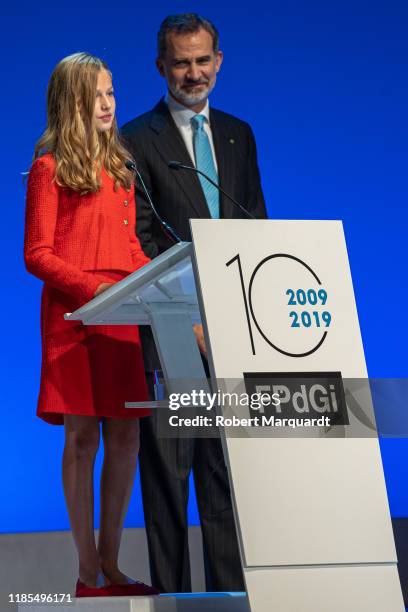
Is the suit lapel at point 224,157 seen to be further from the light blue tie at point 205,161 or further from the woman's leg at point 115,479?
the woman's leg at point 115,479

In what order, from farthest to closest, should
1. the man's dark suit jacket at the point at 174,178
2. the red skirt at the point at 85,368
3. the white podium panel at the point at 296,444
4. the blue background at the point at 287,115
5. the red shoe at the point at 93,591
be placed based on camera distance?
the blue background at the point at 287,115 → the man's dark suit jacket at the point at 174,178 → the red skirt at the point at 85,368 → the red shoe at the point at 93,591 → the white podium panel at the point at 296,444

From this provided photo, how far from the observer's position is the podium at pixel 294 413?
1802mm

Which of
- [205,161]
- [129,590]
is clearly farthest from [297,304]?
[205,161]

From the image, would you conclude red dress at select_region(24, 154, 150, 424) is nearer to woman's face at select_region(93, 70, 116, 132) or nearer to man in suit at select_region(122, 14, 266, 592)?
woman's face at select_region(93, 70, 116, 132)

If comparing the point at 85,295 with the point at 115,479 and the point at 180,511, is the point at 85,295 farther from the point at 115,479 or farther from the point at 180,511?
the point at 180,511

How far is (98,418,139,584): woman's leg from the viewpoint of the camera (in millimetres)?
2377

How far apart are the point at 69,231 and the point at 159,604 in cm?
84

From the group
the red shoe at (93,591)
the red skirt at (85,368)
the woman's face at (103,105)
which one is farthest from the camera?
the woman's face at (103,105)

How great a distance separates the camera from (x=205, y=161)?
2934 millimetres

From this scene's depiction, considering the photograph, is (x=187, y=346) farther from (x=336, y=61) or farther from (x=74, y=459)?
(x=336, y=61)

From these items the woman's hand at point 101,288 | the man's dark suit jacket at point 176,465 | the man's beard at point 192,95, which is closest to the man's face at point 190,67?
the man's beard at point 192,95

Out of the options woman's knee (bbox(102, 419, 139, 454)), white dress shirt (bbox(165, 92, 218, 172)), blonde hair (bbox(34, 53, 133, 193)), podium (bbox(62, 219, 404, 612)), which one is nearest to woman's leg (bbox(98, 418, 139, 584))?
woman's knee (bbox(102, 419, 139, 454))

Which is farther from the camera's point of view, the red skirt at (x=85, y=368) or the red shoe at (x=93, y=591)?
the red skirt at (x=85, y=368)

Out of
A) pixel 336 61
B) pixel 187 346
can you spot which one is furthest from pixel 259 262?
pixel 336 61
